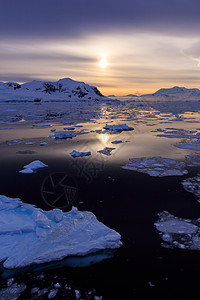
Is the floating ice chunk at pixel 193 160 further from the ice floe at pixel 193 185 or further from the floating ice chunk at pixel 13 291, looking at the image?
the floating ice chunk at pixel 13 291

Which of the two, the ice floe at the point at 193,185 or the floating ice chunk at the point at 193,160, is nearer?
the ice floe at the point at 193,185

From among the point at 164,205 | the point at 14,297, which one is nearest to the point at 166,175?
the point at 164,205

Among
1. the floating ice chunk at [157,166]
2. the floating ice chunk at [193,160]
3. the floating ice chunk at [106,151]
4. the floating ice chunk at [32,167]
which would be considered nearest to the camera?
the floating ice chunk at [157,166]

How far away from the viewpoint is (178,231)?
3.25 meters

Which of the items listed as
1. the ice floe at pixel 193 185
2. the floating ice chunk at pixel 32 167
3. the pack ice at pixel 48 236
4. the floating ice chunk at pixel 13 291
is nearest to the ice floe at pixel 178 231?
the pack ice at pixel 48 236

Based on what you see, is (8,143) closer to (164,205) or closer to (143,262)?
(164,205)

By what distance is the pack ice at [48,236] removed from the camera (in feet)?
9.05

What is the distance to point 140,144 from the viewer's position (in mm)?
9484

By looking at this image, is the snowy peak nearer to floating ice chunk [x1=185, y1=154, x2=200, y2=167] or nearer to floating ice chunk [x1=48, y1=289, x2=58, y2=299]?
floating ice chunk [x1=185, y1=154, x2=200, y2=167]

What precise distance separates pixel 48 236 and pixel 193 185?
3.28m

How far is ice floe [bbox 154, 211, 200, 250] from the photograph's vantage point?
9.83 feet

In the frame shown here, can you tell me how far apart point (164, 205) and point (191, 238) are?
998 mm

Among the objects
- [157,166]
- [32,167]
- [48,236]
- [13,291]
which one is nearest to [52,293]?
[13,291]

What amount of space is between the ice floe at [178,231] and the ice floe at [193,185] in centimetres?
91
